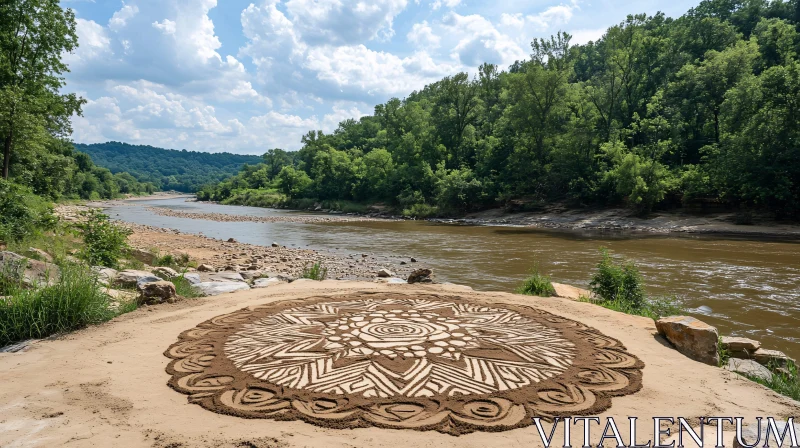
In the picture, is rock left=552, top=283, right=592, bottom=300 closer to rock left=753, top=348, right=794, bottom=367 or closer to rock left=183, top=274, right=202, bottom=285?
rock left=753, top=348, right=794, bottom=367

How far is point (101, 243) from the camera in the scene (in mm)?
10492

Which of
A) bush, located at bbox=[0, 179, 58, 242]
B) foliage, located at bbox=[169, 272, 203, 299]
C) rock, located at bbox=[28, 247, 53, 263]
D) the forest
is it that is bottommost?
foliage, located at bbox=[169, 272, 203, 299]

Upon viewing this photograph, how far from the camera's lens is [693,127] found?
123 feet

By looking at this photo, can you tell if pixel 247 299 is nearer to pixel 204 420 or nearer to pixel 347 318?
pixel 347 318

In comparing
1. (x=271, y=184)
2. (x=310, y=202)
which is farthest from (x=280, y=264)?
(x=271, y=184)

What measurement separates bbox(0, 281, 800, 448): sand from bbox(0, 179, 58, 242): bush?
276 inches

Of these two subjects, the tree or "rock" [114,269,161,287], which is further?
the tree

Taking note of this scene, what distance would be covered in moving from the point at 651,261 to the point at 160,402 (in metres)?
17.3

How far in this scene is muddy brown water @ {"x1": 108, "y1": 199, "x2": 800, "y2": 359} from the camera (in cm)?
912

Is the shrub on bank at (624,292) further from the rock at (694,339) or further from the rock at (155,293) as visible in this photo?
the rock at (155,293)

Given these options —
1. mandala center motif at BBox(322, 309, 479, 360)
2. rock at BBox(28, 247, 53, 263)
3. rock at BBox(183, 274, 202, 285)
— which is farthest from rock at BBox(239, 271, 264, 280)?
mandala center motif at BBox(322, 309, 479, 360)

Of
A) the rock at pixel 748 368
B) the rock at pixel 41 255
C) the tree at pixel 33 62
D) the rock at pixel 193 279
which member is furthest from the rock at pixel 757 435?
the tree at pixel 33 62

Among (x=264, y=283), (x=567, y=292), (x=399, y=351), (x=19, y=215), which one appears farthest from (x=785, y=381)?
(x=19, y=215)

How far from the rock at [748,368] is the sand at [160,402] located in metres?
0.65
